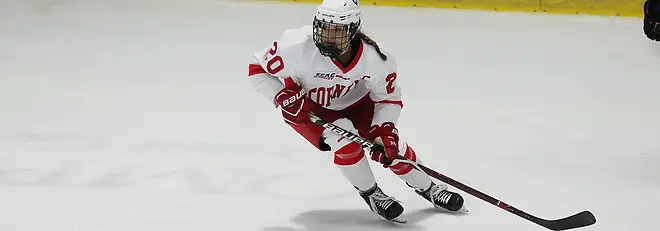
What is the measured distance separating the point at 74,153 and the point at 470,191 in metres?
1.58

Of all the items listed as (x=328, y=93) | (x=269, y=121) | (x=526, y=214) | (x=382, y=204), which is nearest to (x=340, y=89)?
(x=328, y=93)

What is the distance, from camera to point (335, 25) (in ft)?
8.57

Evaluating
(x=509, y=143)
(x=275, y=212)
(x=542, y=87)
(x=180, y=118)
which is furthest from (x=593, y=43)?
(x=275, y=212)

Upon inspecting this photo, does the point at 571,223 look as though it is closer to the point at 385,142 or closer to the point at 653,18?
the point at 385,142

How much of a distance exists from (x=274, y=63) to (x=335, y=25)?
0.27m

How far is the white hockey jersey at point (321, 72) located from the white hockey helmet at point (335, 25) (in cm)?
12

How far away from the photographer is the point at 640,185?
3.43 m

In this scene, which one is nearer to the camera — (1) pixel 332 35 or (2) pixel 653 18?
(1) pixel 332 35

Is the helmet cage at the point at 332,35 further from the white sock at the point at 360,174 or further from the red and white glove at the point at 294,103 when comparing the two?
the white sock at the point at 360,174

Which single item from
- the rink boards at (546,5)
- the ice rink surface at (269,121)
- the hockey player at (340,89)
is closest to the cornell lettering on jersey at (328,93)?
the hockey player at (340,89)

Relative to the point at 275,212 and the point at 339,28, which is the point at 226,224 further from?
the point at 339,28

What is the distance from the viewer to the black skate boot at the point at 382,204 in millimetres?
2918

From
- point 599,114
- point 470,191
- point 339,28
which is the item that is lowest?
point 599,114

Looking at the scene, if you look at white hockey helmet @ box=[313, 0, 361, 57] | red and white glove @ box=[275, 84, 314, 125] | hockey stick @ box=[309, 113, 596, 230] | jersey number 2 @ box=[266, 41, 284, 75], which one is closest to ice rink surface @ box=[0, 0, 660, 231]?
hockey stick @ box=[309, 113, 596, 230]
